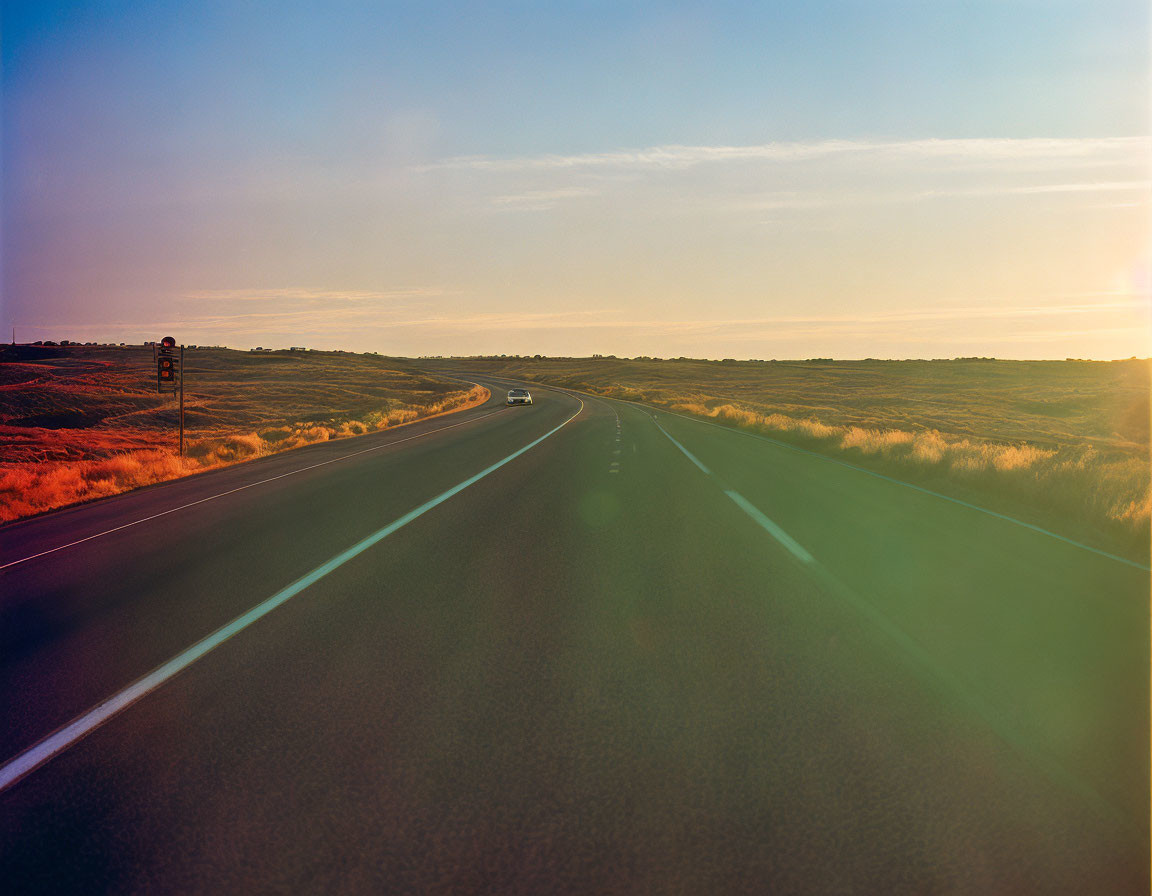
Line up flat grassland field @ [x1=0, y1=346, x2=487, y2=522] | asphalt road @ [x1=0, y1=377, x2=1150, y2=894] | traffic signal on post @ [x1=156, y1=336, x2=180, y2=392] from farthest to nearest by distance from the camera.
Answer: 1. traffic signal on post @ [x1=156, y1=336, x2=180, y2=392]
2. flat grassland field @ [x1=0, y1=346, x2=487, y2=522]
3. asphalt road @ [x1=0, y1=377, x2=1150, y2=894]

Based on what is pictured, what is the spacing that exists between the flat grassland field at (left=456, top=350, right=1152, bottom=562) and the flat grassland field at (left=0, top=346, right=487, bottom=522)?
666 inches

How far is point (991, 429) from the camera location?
4747cm

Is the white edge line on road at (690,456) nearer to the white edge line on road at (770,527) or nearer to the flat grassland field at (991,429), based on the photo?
the white edge line on road at (770,527)

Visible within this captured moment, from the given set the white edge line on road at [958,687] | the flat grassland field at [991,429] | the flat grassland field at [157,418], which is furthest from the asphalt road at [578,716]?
the flat grassland field at [157,418]

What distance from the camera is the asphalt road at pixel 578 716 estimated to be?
3039 millimetres

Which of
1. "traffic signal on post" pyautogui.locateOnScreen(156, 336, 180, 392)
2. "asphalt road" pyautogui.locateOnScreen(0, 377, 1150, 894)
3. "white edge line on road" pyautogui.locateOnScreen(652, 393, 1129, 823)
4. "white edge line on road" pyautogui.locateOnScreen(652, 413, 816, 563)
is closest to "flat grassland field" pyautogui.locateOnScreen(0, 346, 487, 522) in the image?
"traffic signal on post" pyautogui.locateOnScreen(156, 336, 180, 392)

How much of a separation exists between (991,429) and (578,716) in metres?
49.3

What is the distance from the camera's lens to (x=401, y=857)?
303 centimetres

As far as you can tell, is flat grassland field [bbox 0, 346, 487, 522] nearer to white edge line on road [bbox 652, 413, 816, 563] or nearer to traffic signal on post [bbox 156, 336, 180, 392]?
traffic signal on post [bbox 156, 336, 180, 392]

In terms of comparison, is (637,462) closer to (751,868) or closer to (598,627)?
(598,627)

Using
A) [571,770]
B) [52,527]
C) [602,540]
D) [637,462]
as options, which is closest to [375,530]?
[602,540]

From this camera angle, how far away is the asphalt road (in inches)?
120

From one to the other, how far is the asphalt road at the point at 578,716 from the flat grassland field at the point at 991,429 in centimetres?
398

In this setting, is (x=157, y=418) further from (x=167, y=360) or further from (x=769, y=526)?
(x=769, y=526)
